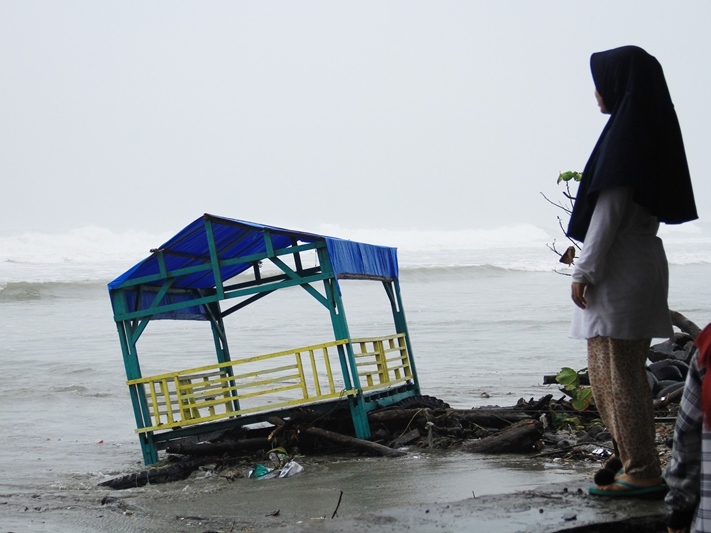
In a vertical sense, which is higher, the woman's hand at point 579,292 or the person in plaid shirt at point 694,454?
the woman's hand at point 579,292

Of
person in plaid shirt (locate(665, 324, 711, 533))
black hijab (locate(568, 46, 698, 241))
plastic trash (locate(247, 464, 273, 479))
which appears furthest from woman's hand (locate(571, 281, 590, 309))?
plastic trash (locate(247, 464, 273, 479))

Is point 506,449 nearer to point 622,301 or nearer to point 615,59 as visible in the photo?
point 622,301

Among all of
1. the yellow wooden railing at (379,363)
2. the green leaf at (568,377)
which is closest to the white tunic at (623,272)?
the green leaf at (568,377)

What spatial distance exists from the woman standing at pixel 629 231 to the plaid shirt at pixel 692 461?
92cm

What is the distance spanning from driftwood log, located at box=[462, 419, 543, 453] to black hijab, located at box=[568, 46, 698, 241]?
12.0ft

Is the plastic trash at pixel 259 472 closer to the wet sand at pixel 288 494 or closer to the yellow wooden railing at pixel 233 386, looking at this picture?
the wet sand at pixel 288 494

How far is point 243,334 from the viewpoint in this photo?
2317 cm

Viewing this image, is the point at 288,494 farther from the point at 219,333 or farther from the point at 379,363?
the point at 219,333

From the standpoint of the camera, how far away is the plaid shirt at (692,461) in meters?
2.71

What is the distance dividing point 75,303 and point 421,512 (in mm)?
32091

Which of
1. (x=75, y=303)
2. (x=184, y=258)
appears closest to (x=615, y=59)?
(x=184, y=258)

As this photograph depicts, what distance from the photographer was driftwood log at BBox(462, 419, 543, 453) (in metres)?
7.21

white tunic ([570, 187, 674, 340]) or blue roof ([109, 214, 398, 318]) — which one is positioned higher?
blue roof ([109, 214, 398, 318])

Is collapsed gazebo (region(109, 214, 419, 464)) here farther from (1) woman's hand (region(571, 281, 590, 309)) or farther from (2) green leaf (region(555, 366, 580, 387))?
(1) woman's hand (region(571, 281, 590, 309))
